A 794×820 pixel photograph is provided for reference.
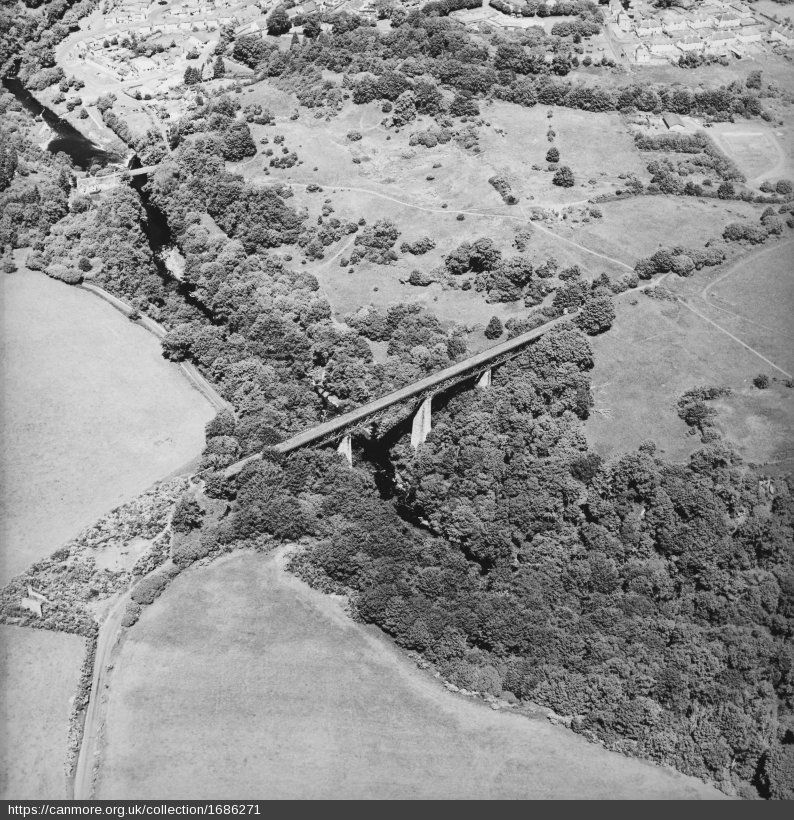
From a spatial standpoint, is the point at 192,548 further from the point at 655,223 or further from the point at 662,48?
the point at 662,48

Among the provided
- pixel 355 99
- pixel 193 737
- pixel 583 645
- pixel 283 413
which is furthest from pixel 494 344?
pixel 355 99

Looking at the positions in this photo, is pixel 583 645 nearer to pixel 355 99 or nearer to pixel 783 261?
pixel 783 261

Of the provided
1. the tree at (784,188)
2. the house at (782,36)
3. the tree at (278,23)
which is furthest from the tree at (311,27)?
the tree at (784,188)

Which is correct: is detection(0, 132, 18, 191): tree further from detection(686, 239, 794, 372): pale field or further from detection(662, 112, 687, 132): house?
detection(686, 239, 794, 372): pale field

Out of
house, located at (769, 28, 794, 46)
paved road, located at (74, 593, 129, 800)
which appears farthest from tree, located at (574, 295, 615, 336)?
house, located at (769, 28, 794, 46)

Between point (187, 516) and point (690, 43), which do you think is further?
point (690, 43)

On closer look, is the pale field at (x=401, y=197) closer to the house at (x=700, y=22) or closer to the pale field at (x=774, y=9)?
the house at (x=700, y=22)

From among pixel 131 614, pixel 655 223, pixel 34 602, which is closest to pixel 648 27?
pixel 655 223
